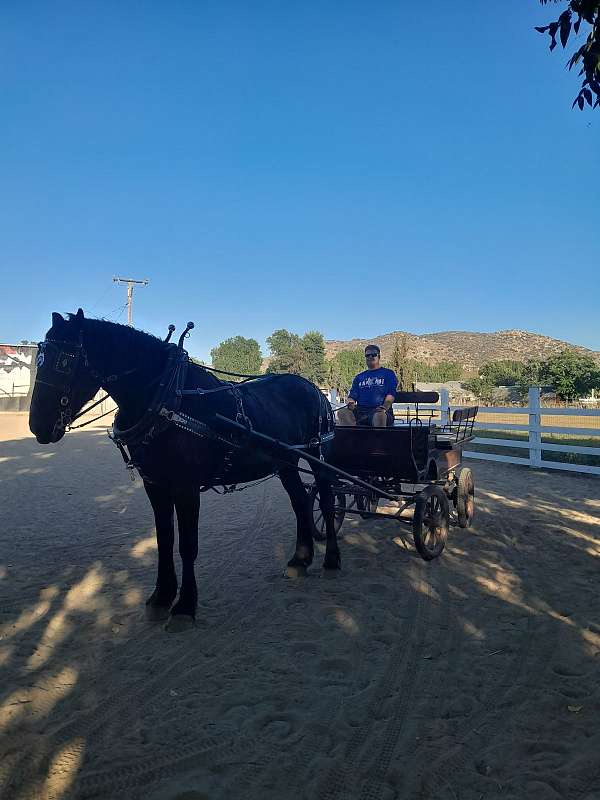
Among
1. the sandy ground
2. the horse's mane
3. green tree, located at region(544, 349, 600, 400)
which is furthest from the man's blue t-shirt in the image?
green tree, located at region(544, 349, 600, 400)

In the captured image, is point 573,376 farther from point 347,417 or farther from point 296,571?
point 296,571

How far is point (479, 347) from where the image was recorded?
363 feet

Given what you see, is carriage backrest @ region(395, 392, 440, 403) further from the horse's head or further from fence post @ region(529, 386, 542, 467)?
fence post @ region(529, 386, 542, 467)

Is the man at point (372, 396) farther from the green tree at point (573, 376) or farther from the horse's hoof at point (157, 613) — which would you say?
the green tree at point (573, 376)

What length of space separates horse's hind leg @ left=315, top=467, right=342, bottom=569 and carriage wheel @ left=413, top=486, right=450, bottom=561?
0.81 metres

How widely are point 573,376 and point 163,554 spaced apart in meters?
39.3

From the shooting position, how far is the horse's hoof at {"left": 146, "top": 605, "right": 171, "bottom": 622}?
4.05m

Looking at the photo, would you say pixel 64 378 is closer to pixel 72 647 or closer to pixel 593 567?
pixel 72 647

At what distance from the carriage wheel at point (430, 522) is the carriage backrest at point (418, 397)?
1024 mm

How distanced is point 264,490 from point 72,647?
687 cm

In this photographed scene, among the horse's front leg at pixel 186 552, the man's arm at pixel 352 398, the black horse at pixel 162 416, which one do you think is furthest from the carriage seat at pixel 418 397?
the horse's front leg at pixel 186 552

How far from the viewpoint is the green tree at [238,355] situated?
86.6 metres

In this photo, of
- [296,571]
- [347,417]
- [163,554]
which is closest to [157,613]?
[163,554]

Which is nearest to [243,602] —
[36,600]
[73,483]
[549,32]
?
[36,600]
